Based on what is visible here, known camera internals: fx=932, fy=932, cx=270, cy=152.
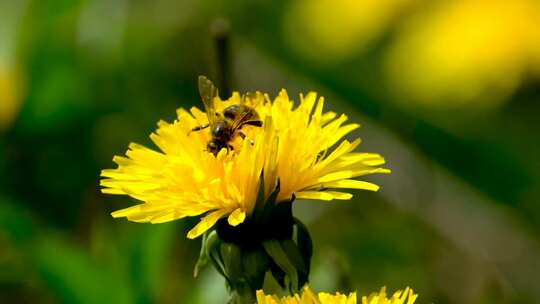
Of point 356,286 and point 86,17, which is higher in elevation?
point 86,17

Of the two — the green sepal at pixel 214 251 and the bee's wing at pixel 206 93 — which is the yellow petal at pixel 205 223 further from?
the bee's wing at pixel 206 93

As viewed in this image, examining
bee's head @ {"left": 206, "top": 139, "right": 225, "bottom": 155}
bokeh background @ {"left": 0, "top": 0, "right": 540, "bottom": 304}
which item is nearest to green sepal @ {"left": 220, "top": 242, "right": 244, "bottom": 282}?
bee's head @ {"left": 206, "top": 139, "right": 225, "bottom": 155}

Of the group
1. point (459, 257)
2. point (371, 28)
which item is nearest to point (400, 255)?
point (459, 257)

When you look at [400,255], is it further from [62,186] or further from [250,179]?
[250,179]

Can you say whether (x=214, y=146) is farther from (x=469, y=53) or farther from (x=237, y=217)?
(x=469, y=53)

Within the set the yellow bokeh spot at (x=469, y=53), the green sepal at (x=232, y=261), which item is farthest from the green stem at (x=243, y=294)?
the yellow bokeh spot at (x=469, y=53)

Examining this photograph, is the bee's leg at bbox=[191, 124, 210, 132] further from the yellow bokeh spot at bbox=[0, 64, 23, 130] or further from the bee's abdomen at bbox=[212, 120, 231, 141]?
the yellow bokeh spot at bbox=[0, 64, 23, 130]

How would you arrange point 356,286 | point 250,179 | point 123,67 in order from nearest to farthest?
point 250,179, point 356,286, point 123,67

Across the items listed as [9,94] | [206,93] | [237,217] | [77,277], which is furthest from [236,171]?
[9,94]
